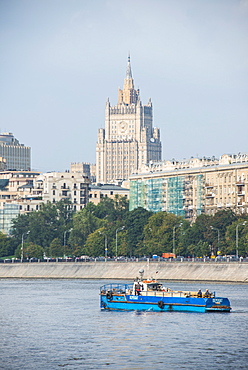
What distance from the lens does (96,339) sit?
331 ft

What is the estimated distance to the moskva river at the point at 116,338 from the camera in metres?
87.4

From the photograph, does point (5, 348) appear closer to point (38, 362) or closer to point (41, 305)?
point (38, 362)

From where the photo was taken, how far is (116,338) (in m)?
101

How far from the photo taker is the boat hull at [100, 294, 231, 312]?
401 ft

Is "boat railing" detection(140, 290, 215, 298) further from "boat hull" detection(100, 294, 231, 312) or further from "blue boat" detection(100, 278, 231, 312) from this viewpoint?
"boat hull" detection(100, 294, 231, 312)

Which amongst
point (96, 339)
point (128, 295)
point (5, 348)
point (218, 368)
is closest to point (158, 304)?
point (128, 295)

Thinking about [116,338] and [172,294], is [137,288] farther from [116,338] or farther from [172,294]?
[116,338]

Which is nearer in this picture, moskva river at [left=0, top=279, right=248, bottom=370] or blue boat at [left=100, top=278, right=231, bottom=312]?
moskva river at [left=0, top=279, right=248, bottom=370]

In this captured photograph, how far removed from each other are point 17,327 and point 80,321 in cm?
795

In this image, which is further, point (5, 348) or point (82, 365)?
point (5, 348)

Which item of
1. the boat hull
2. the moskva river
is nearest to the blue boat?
the boat hull

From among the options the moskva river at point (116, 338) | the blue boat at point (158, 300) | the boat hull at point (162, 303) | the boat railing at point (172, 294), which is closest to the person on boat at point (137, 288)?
the blue boat at point (158, 300)

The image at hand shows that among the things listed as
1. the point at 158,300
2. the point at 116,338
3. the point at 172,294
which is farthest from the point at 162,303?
the point at 116,338

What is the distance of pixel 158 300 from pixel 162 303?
1.06m
